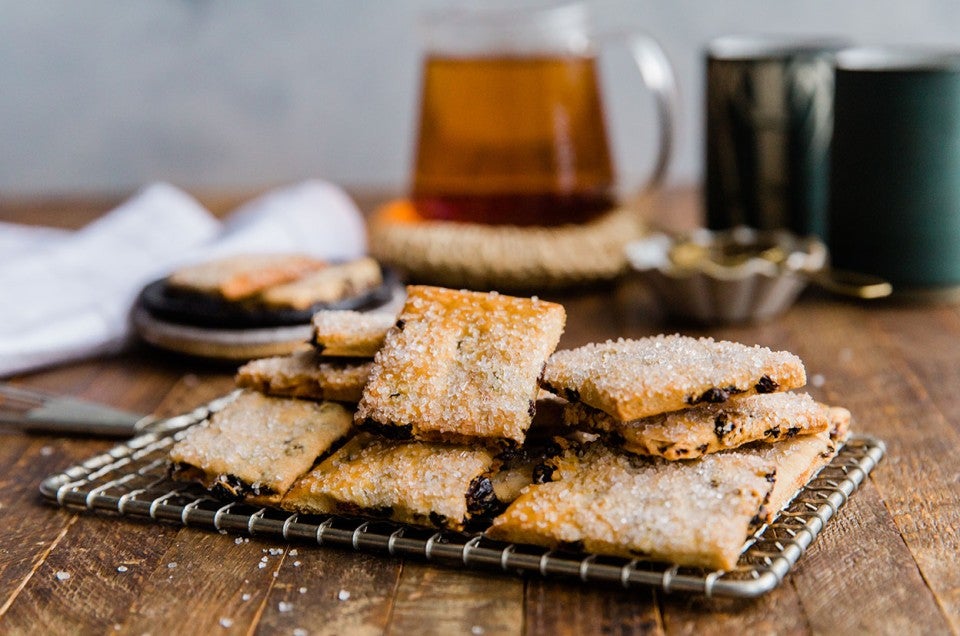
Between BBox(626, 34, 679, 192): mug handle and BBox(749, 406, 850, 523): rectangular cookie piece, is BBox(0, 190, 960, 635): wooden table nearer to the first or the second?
BBox(749, 406, 850, 523): rectangular cookie piece

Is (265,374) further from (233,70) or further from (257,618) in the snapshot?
(233,70)

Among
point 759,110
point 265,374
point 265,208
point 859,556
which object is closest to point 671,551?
point 859,556

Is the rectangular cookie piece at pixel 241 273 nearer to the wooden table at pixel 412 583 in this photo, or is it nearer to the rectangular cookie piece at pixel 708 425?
the wooden table at pixel 412 583

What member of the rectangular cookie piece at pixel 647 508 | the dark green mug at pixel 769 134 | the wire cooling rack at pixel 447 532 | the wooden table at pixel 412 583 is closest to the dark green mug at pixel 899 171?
the dark green mug at pixel 769 134

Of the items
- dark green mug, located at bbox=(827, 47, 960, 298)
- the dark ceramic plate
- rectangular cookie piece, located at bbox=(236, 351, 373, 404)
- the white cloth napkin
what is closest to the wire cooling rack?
rectangular cookie piece, located at bbox=(236, 351, 373, 404)

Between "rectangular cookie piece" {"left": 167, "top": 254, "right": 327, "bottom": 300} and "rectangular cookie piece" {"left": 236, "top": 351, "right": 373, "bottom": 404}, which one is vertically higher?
"rectangular cookie piece" {"left": 236, "top": 351, "right": 373, "bottom": 404}

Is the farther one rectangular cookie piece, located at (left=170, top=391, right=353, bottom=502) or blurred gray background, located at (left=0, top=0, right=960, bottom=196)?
blurred gray background, located at (left=0, top=0, right=960, bottom=196)

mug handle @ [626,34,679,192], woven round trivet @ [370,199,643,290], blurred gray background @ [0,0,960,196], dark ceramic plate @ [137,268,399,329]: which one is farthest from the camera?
blurred gray background @ [0,0,960,196]
